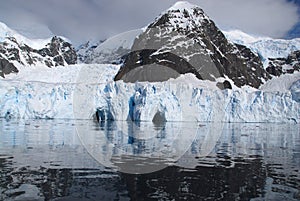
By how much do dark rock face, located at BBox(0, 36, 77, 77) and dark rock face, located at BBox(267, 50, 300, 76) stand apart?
299 feet

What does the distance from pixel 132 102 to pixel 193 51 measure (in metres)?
52.3

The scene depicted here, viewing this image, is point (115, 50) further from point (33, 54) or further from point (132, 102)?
point (132, 102)

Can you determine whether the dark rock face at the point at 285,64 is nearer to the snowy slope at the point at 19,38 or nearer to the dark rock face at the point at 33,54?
the dark rock face at the point at 33,54

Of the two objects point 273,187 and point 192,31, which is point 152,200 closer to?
point 273,187

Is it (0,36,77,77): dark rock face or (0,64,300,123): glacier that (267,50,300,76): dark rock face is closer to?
(0,64,300,123): glacier

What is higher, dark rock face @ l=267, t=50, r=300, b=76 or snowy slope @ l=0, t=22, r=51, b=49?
snowy slope @ l=0, t=22, r=51, b=49

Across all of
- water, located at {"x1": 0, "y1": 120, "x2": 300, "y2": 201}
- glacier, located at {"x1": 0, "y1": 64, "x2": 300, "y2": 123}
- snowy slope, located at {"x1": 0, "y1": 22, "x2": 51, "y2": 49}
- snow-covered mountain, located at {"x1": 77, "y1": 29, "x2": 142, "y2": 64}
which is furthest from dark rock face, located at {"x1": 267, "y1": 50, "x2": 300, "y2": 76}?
water, located at {"x1": 0, "y1": 120, "x2": 300, "y2": 201}

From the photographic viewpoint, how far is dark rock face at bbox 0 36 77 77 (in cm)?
12206

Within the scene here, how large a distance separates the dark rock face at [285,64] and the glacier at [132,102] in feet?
227

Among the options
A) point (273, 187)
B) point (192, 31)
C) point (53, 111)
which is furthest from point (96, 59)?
point (273, 187)

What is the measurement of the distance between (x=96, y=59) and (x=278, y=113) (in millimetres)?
137056

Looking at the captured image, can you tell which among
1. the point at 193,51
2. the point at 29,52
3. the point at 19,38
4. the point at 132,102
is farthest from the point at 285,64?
the point at 19,38

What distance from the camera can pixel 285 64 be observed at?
387ft

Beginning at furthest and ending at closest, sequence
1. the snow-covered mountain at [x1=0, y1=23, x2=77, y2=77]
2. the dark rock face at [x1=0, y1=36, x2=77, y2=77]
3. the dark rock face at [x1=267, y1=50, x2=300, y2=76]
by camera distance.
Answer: the snow-covered mountain at [x1=0, y1=23, x2=77, y2=77] < the dark rock face at [x1=0, y1=36, x2=77, y2=77] < the dark rock face at [x1=267, y1=50, x2=300, y2=76]
